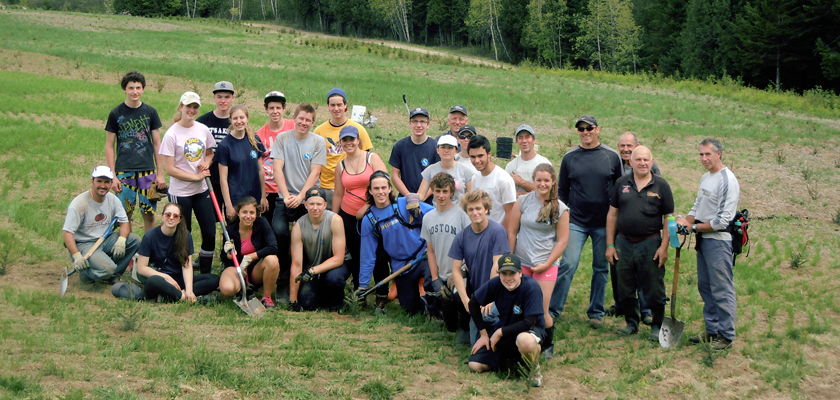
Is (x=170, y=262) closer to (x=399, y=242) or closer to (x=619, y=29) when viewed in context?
(x=399, y=242)

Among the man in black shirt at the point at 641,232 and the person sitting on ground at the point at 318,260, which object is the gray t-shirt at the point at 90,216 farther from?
the man in black shirt at the point at 641,232

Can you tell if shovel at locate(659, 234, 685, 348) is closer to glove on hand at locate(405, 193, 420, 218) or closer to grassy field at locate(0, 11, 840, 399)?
grassy field at locate(0, 11, 840, 399)

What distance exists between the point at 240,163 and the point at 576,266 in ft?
14.1

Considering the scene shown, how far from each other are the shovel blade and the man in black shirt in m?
0.15

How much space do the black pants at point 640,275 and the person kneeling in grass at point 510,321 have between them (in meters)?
1.60

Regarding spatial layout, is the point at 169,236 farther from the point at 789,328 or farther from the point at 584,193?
the point at 789,328

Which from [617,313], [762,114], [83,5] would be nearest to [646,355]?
[617,313]

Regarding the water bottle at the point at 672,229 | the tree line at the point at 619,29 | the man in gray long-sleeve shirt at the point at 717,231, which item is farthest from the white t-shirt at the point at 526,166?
the tree line at the point at 619,29

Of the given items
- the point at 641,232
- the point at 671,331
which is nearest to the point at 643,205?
the point at 641,232

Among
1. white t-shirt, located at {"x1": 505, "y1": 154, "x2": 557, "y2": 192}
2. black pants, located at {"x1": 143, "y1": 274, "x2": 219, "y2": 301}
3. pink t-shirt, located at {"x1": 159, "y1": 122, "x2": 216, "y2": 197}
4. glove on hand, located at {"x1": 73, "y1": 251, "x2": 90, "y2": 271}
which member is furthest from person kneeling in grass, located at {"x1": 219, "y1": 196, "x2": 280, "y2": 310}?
white t-shirt, located at {"x1": 505, "y1": 154, "x2": 557, "y2": 192}

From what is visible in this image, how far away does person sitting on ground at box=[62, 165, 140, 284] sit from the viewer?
290 inches

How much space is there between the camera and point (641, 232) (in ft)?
22.0

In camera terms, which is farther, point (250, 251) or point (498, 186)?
point (250, 251)

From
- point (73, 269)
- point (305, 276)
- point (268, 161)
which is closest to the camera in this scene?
point (305, 276)
